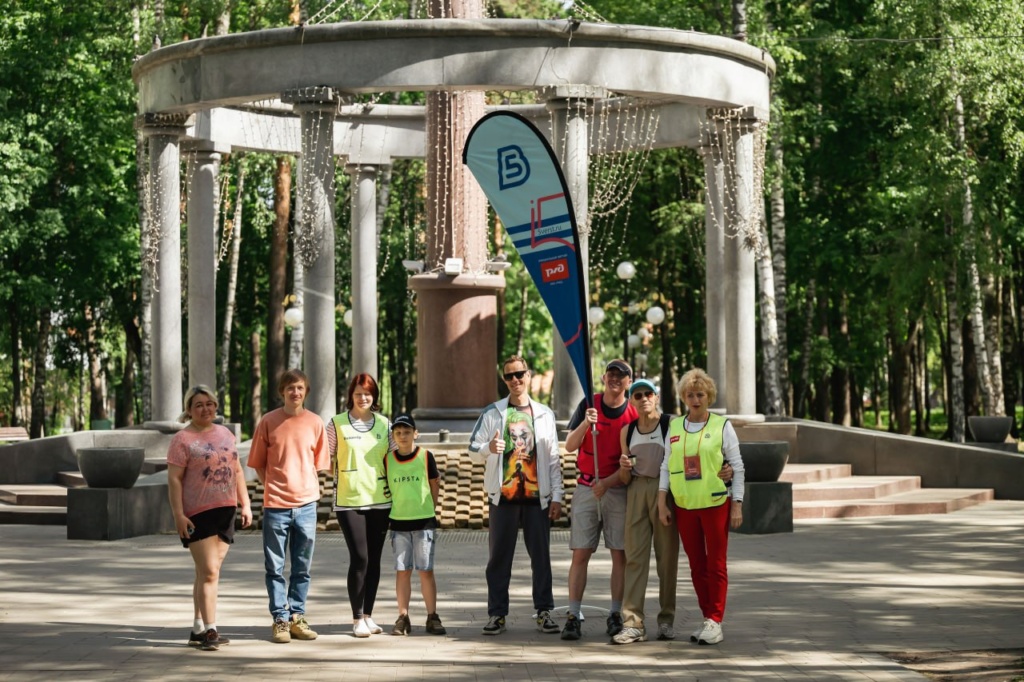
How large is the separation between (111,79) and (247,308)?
420 inches

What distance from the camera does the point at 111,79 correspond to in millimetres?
38406

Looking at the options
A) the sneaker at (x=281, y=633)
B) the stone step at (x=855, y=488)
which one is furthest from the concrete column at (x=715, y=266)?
the sneaker at (x=281, y=633)

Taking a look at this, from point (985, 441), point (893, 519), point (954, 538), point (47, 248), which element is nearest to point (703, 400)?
point (954, 538)

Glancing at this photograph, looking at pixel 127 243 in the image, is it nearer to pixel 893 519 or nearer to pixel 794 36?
pixel 794 36

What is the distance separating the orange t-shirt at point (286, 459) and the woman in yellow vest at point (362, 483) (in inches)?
7.4

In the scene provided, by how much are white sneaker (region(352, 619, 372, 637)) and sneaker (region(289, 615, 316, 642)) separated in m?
0.29

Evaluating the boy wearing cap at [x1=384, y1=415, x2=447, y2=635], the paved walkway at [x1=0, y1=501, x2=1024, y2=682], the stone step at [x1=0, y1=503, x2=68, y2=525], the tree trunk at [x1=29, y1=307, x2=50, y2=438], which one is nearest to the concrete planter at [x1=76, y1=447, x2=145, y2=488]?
the paved walkway at [x1=0, y1=501, x2=1024, y2=682]

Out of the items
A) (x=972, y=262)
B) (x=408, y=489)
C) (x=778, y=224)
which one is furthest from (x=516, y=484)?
(x=972, y=262)

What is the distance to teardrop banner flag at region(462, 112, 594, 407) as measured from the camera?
1046cm

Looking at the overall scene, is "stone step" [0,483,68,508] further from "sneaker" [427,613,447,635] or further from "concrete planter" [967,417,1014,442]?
"concrete planter" [967,417,1014,442]

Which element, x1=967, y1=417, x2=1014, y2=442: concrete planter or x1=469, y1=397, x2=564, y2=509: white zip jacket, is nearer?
x1=469, y1=397, x2=564, y2=509: white zip jacket

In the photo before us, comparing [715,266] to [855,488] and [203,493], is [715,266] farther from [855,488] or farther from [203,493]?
[203,493]

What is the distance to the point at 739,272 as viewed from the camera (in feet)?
70.5

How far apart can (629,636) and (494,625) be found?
94 cm
